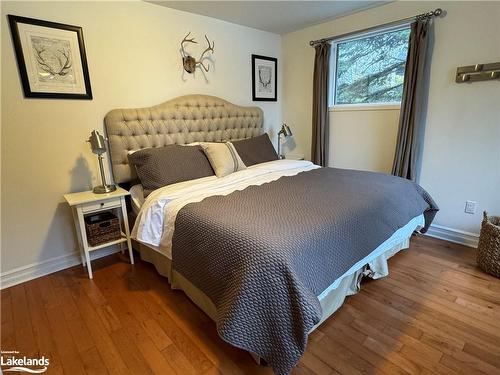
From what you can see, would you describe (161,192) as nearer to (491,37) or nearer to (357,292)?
(357,292)

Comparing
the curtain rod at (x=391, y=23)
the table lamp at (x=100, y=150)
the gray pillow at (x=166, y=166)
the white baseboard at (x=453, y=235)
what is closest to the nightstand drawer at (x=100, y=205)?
the table lamp at (x=100, y=150)

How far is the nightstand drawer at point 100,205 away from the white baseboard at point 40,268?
61cm

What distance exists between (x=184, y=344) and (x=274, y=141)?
9.84 ft

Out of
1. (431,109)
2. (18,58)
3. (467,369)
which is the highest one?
(18,58)

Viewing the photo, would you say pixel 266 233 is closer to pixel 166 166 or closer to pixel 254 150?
pixel 166 166

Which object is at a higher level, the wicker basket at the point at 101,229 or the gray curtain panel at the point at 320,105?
the gray curtain panel at the point at 320,105

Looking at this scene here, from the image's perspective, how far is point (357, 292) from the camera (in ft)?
6.21

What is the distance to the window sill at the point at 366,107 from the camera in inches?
110

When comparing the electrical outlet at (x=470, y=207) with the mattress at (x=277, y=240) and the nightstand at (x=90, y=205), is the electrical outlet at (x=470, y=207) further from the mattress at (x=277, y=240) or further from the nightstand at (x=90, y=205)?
the nightstand at (x=90, y=205)

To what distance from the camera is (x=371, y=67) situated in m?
3.01

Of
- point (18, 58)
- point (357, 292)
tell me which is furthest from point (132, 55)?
point (357, 292)

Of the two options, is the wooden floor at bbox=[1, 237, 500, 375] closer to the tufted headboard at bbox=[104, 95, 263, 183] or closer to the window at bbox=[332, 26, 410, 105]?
the tufted headboard at bbox=[104, 95, 263, 183]

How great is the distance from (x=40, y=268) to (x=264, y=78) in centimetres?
320

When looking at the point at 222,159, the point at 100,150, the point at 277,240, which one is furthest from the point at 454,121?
the point at 100,150
